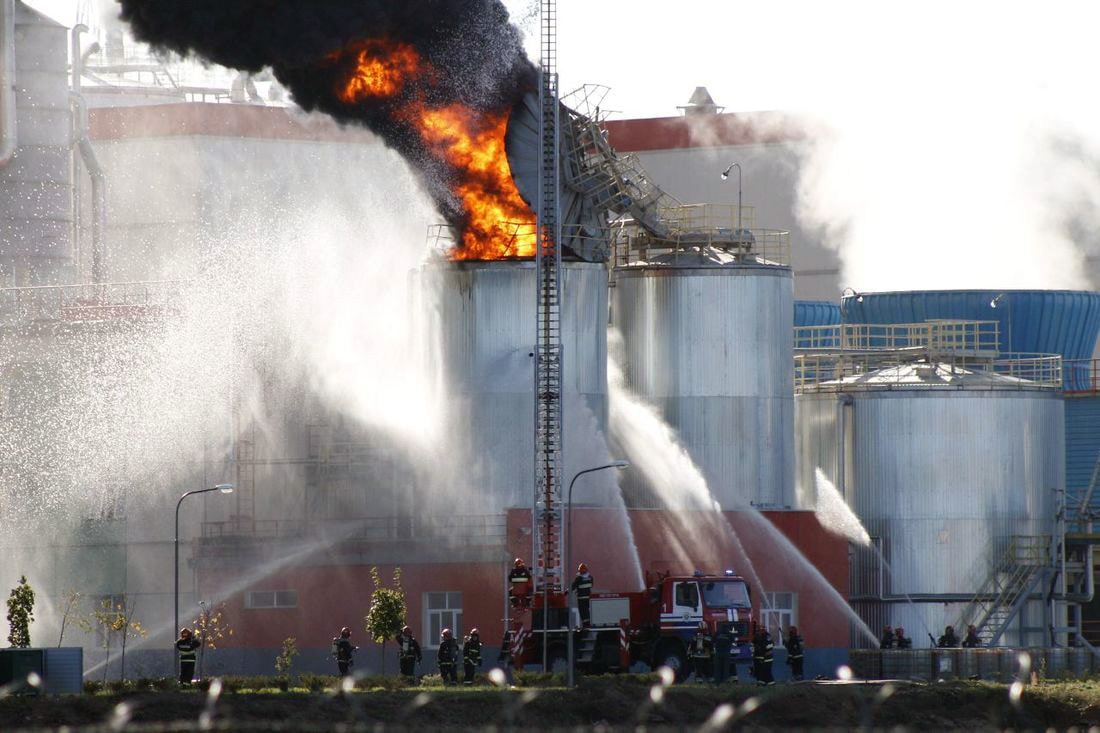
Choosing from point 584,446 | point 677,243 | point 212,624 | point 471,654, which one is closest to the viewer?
point 471,654

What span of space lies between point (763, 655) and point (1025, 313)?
36.6 m

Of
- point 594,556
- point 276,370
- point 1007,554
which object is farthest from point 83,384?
point 1007,554

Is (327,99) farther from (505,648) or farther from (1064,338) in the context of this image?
(1064,338)

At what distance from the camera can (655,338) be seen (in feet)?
232

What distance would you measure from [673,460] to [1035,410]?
13.6 m

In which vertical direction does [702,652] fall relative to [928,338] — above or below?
below

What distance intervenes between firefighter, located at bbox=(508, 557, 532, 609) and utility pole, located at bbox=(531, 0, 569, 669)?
18.1ft

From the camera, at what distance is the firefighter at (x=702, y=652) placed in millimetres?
52469

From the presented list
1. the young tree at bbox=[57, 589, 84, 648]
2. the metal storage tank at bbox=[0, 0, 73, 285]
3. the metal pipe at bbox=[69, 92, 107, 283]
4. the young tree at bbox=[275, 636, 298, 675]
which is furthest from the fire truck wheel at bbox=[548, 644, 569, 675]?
the metal pipe at bbox=[69, 92, 107, 283]

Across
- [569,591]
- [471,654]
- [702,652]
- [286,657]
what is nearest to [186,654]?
[471,654]

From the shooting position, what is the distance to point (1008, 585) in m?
71.6

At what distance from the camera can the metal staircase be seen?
70875 mm

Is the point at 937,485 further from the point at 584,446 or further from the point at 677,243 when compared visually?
the point at 584,446

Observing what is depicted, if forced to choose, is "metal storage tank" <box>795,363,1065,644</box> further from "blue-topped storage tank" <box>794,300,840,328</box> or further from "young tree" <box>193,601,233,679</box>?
"blue-topped storage tank" <box>794,300,840,328</box>
